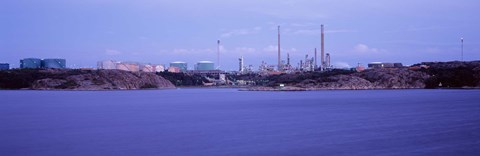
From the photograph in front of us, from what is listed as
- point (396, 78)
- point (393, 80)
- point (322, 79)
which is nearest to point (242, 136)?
point (393, 80)

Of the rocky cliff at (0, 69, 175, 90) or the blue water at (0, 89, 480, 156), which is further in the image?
the rocky cliff at (0, 69, 175, 90)

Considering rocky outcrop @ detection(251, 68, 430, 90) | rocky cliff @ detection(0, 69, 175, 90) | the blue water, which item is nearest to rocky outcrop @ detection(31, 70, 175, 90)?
rocky cliff @ detection(0, 69, 175, 90)

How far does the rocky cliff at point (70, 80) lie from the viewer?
361 feet

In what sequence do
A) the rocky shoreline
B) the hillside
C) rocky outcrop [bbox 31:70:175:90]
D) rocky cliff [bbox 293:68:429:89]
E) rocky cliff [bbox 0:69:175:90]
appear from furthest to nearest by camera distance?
1. rocky cliff [bbox 0:69:175:90]
2. rocky outcrop [bbox 31:70:175:90]
3. rocky cliff [bbox 293:68:429:89]
4. the rocky shoreline
5. the hillside

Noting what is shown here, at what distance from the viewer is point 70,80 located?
10981cm

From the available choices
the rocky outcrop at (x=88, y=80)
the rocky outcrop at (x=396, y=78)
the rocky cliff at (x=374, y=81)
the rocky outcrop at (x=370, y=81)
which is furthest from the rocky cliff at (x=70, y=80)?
the rocky outcrop at (x=396, y=78)

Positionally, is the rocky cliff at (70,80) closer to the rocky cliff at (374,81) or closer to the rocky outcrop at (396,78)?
the rocky cliff at (374,81)

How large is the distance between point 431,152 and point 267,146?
17.3 ft

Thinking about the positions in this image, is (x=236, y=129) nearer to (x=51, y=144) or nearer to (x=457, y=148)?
(x=51, y=144)

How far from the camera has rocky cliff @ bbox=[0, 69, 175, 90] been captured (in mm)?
110000

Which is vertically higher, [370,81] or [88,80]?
[88,80]

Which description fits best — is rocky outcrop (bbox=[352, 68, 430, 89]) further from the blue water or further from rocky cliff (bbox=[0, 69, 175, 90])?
the blue water

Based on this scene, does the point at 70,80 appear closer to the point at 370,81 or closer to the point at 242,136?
the point at 370,81

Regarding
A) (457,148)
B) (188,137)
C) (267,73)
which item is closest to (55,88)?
(267,73)
